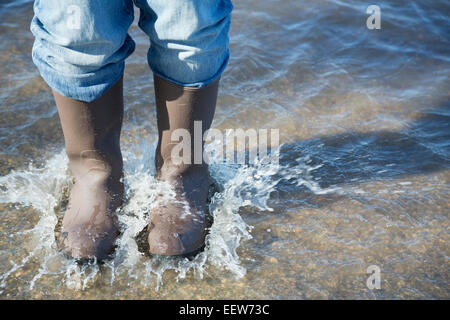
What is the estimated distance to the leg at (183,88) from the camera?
1.24m

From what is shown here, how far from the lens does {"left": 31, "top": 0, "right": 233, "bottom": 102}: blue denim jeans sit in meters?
1.18

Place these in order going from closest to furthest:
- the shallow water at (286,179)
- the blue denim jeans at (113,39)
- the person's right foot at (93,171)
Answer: the blue denim jeans at (113,39) → the person's right foot at (93,171) → the shallow water at (286,179)

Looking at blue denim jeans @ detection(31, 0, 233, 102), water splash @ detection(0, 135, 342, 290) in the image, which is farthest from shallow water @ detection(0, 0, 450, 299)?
blue denim jeans @ detection(31, 0, 233, 102)

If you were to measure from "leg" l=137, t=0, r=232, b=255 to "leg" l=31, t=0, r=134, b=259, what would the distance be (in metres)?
0.12

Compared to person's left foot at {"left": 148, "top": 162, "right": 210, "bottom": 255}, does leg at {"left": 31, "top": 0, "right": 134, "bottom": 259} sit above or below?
above

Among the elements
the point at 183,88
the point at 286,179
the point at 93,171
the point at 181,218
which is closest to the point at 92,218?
the point at 93,171

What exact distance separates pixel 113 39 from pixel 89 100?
224 mm

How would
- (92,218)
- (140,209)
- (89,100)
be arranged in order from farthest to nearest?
(140,209)
(92,218)
(89,100)

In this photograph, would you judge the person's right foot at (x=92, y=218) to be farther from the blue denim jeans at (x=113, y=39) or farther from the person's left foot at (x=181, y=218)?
the blue denim jeans at (x=113, y=39)

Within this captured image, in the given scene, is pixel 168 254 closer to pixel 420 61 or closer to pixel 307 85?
pixel 307 85

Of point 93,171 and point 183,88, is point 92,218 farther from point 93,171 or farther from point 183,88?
point 183,88

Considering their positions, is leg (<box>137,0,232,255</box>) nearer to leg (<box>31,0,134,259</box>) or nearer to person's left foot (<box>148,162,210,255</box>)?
person's left foot (<box>148,162,210,255</box>)

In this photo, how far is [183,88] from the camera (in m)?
1.42

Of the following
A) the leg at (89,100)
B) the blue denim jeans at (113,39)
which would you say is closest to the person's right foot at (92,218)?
the leg at (89,100)
